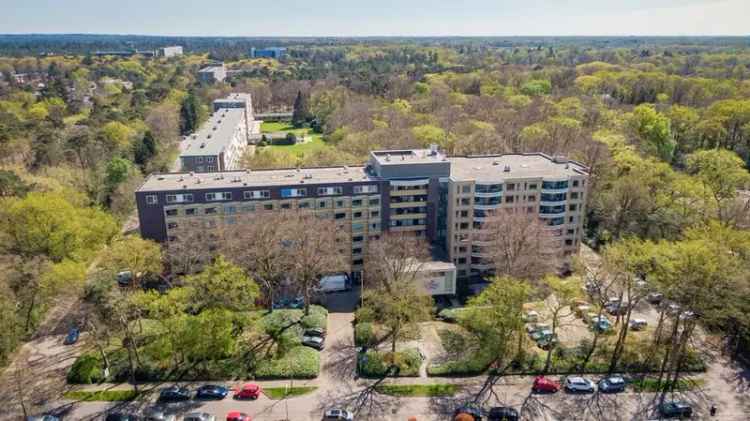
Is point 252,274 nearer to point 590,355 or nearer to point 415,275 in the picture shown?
point 415,275

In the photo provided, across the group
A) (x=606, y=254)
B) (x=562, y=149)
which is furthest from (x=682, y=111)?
(x=606, y=254)

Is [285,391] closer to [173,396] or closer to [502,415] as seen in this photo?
[173,396]

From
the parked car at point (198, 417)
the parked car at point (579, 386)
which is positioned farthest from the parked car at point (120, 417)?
the parked car at point (579, 386)

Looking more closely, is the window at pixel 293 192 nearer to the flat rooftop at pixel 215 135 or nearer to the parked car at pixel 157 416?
the parked car at pixel 157 416

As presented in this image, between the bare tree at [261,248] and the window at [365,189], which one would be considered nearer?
the bare tree at [261,248]

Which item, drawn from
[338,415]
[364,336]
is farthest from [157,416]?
[364,336]

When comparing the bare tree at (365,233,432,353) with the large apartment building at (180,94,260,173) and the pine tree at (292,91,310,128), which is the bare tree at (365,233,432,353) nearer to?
the large apartment building at (180,94,260,173)
